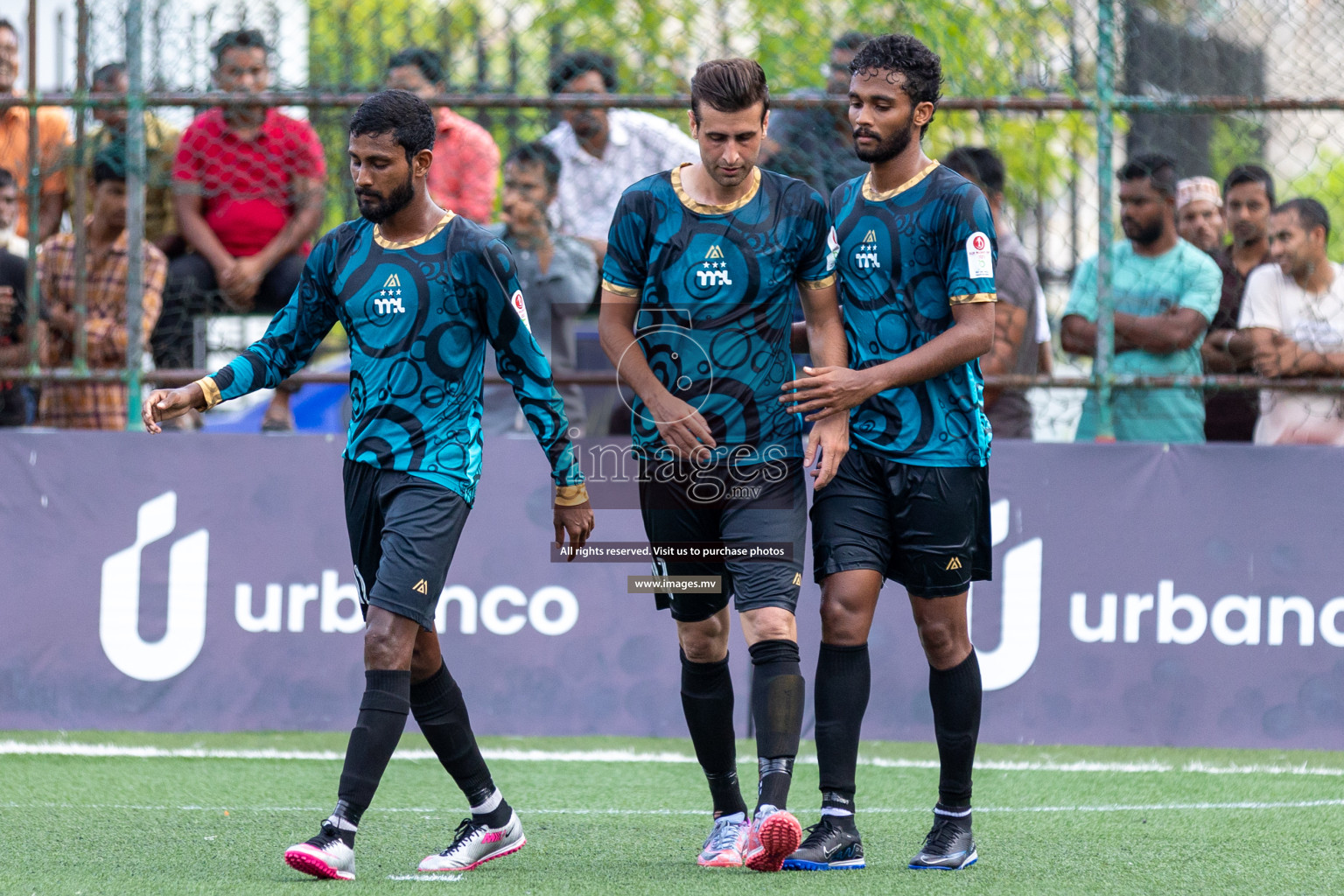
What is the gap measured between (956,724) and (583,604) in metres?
2.59

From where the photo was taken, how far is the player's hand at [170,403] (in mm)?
4355

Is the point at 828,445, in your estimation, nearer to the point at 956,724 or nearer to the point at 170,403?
the point at 956,724

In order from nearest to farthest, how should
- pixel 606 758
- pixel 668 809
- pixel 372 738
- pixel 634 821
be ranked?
pixel 372 738 → pixel 634 821 → pixel 668 809 → pixel 606 758

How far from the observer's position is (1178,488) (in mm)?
6828

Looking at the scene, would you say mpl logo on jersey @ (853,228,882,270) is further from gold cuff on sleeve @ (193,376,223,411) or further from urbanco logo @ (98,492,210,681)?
urbanco logo @ (98,492,210,681)

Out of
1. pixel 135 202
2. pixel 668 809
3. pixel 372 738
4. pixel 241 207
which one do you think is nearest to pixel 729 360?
pixel 372 738

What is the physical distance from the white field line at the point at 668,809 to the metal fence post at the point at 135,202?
2.20 metres

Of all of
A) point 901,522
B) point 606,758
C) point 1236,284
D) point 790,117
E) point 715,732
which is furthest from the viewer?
point 790,117

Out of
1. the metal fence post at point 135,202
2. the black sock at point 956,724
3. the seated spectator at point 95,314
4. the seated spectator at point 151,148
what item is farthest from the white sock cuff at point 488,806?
the seated spectator at point 151,148

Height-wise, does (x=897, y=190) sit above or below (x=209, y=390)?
above

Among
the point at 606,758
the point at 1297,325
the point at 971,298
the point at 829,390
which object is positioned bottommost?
the point at 606,758

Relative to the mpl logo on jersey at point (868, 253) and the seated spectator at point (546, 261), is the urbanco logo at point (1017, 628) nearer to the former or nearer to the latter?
the seated spectator at point (546, 261)

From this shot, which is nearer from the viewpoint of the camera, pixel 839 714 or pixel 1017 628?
pixel 839 714

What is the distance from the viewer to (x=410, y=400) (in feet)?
14.4
